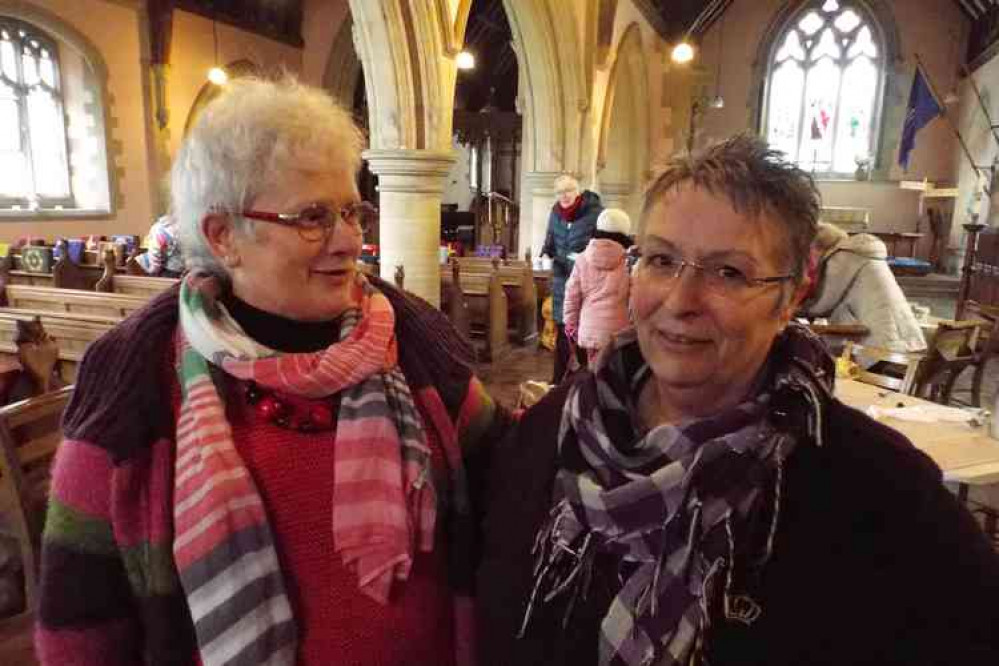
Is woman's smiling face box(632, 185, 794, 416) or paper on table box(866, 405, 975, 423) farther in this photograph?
paper on table box(866, 405, 975, 423)

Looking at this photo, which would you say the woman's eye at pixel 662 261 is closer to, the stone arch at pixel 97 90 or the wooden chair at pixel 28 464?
the wooden chair at pixel 28 464

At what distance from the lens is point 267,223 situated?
1058 mm

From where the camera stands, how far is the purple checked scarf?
Result: 35.5 inches

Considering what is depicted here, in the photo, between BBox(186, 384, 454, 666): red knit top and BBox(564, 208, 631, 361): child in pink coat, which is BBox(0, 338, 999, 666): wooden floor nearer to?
BBox(564, 208, 631, 361): child in pink coat

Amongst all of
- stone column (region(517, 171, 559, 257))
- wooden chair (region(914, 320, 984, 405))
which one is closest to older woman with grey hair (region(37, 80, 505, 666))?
wooden chair (region(914, 320, 984, 405))

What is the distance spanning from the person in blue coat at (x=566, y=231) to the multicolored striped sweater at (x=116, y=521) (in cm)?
424

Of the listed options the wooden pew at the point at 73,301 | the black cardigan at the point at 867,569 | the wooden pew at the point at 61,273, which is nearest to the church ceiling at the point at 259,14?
the wooden pew at the point at 61,273

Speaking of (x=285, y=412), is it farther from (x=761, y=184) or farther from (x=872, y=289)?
(x=872, y=289)

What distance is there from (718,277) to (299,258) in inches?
25.0

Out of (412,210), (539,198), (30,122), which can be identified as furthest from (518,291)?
(30,122)

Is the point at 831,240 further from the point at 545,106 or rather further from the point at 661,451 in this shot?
the point at 545,106

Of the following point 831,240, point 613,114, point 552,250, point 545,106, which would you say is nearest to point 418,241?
point 552,250

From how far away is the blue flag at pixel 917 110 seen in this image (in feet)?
44.5

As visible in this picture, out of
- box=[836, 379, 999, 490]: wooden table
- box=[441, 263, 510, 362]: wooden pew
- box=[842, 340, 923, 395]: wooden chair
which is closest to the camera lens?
box=[836, 379, 999, 490]: wooden table
